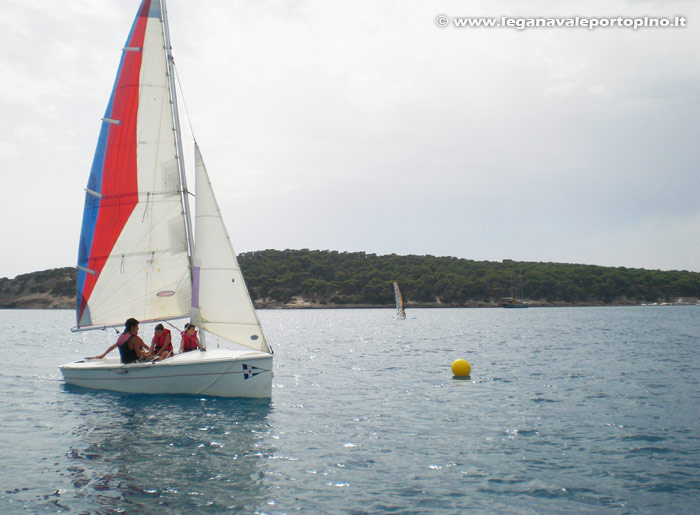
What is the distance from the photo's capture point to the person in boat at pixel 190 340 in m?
18.6

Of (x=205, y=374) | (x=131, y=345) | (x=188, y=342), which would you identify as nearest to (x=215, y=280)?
(x=188, y=342)

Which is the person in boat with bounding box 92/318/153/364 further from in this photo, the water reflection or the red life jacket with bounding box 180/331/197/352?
the water reflection

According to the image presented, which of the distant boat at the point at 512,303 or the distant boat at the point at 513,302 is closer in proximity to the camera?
the distant boat at the point at 512,303

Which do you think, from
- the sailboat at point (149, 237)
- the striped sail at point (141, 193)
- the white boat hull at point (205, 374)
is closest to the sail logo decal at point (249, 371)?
the white boat hull at point (205, 374)

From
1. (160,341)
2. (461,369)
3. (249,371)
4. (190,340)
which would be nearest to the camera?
(249,371)

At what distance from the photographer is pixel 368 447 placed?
41.9 ft

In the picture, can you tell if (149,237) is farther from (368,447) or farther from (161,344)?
(368,447)

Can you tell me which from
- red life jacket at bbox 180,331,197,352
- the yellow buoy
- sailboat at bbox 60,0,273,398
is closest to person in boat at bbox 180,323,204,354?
red life jacket at bbox 180,331,197,352

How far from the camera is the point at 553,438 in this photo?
44.7 feet

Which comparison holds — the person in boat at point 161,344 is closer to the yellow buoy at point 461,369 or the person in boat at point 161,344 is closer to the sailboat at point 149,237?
the sailboat at point 149,237

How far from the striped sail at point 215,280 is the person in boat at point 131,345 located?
186 centimetres

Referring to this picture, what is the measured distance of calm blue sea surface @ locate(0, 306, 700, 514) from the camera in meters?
9.53

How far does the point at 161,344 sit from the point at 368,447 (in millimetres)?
8956

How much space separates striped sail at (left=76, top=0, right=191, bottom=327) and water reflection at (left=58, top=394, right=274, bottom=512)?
3.34 metres
